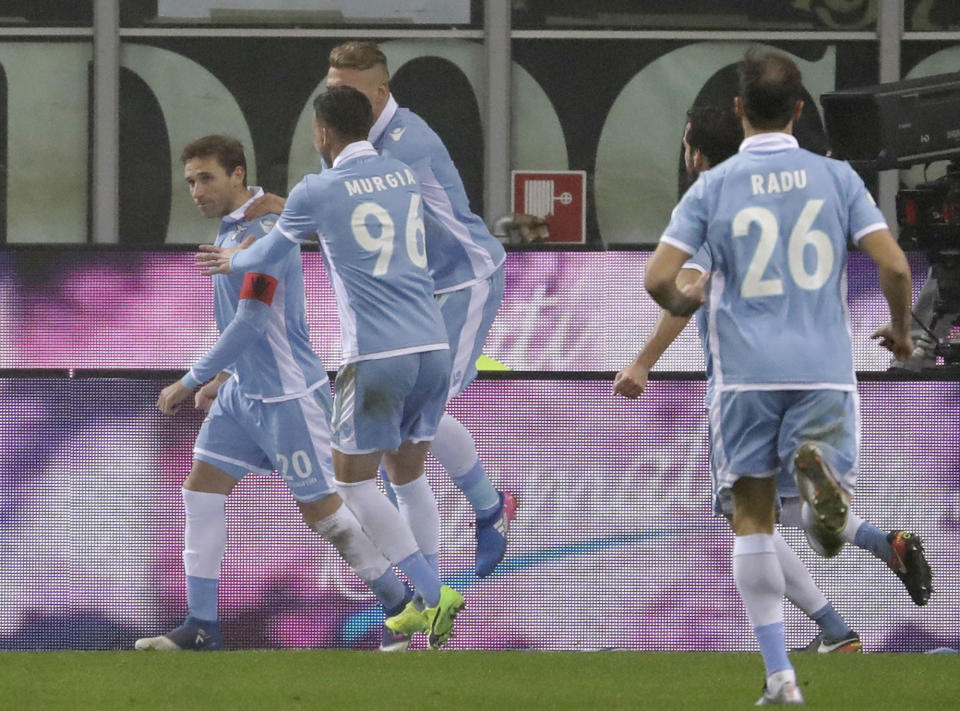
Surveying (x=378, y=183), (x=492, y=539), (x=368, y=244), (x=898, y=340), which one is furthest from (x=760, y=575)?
(x=492, y=539)

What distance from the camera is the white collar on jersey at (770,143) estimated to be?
6598 mm

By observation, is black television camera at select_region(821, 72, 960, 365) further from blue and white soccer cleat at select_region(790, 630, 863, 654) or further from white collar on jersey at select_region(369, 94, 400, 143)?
white collar on jersey at select_region(369, 94, 400, 143)

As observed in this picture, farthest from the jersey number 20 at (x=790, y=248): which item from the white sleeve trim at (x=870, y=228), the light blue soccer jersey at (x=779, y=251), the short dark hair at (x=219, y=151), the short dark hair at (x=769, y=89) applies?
the short dark hair at (x=219, y=151)

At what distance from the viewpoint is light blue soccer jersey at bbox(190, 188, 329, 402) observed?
8.34 metres

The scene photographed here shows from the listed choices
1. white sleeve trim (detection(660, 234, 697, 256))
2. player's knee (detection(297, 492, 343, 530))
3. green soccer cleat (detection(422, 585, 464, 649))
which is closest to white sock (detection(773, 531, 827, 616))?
green soccer cleat (detection(422, 585, 464, 649))

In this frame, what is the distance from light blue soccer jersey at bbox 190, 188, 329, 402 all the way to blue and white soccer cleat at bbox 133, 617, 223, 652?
1020mm

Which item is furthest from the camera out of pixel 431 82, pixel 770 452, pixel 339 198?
pixel 431 82

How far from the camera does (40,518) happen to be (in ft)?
30.1

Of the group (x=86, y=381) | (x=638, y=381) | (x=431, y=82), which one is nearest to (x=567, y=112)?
(x=431, y=82)

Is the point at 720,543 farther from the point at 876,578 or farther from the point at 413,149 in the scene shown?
the point at 413,149

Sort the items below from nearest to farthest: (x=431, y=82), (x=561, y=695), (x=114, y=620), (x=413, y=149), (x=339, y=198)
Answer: (x=561, y=695) < (x=339, y=198) < (x=413, y=149) < (x=114, y=620) < (x=431, y=82)

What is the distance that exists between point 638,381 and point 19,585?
327 cm

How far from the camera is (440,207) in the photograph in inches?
343

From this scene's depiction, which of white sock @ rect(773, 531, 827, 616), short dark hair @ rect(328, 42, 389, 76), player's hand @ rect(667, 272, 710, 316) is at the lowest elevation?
white sock @ rect(773, 531, 827, 616)
